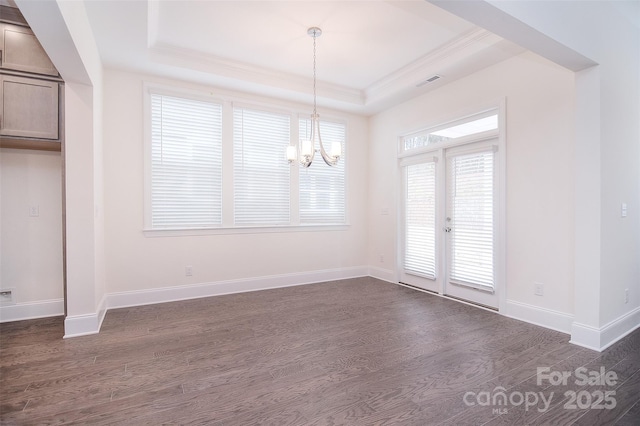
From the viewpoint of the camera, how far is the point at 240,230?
15.4ft

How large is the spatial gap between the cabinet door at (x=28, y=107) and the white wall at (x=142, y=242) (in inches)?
31.6

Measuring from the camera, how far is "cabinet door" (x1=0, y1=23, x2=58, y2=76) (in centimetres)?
295

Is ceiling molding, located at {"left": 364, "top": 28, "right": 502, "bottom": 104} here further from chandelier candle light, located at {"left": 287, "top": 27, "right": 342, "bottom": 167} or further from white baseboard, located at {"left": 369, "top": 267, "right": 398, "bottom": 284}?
white baseboard, located at {"left": 369, "top": 267, "right": 398, "bottom": 284}

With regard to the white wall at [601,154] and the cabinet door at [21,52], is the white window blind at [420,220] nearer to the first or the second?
the white wall at [601,154]

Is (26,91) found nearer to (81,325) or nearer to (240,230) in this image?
(81,325)

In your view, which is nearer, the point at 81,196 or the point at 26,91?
the point at 26,91

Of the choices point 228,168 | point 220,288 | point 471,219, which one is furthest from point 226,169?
point 471,219

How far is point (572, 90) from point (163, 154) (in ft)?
15.5

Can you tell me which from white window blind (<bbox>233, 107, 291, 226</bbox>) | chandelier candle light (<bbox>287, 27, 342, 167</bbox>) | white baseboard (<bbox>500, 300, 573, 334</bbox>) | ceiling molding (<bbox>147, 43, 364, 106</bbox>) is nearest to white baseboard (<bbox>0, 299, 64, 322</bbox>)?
white window blind (<bbox>233, 107, 291, 226</bbox>)

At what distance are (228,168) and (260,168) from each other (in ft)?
1.61

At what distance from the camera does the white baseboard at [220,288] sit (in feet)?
13.1

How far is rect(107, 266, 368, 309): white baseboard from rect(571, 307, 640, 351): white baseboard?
3318 millimetres

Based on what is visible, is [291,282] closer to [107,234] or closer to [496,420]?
[107,234]

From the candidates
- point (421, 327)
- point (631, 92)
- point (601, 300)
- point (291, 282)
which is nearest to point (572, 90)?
point (631, 92)
